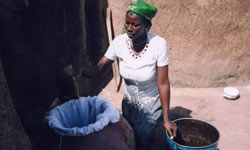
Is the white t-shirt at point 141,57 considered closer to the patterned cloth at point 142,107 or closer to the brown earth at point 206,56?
the patterned cloth at point 142,107

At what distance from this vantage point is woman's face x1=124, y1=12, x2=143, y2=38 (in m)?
3.33

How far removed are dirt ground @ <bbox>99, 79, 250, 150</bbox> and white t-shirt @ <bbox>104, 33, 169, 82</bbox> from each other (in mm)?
1967

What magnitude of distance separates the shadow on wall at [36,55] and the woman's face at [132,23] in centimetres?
74

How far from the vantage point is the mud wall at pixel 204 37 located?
18.5ft

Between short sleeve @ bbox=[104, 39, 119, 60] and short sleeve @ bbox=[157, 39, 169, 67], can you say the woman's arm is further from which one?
short sleeve @ bbox=[104, 39, 119, 60]

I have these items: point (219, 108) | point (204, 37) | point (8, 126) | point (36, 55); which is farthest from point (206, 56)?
point (8, 126)

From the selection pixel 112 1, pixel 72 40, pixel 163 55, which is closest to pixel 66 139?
pixel 163 55

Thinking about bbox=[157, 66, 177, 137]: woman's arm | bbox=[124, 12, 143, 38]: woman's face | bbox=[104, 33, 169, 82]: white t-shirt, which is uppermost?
bbox=[124, 12, 143, 38]: woman's face

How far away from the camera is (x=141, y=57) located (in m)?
3.53

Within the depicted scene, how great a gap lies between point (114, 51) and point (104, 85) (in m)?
2.74

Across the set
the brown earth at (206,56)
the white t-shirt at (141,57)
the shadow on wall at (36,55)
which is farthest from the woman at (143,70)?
the brown earth at (206,56)

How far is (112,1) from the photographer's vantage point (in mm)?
5887

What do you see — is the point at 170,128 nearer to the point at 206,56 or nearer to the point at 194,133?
the point at 194,133

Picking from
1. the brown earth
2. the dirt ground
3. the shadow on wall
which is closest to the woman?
the shadow on wall
